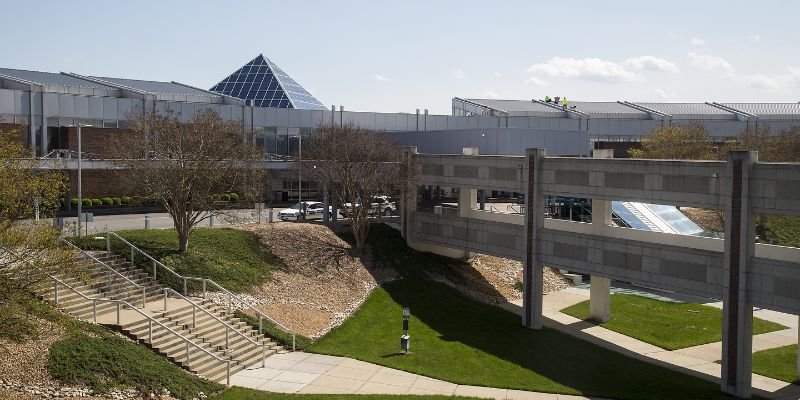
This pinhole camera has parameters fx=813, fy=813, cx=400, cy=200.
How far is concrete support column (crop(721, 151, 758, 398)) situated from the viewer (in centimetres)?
2828

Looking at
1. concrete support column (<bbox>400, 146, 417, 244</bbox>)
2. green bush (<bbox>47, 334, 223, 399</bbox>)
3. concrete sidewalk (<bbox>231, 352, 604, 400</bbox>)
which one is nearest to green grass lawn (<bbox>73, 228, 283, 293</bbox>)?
concrete sidewalk (<bbox>231, 352, 604, 400</bbox>)

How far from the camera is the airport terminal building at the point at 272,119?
2030 inches

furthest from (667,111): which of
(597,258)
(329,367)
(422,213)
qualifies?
(329,367)

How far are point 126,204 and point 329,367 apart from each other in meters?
30.0

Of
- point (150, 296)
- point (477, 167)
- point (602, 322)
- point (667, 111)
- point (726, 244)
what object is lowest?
point (602, 322)

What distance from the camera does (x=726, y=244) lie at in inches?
1131

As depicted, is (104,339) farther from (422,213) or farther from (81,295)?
(422,213)

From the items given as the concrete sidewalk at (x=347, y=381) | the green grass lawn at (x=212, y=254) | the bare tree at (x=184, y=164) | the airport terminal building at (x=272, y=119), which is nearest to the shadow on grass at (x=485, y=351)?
the concrete sidewalk at (x=347, y=381)

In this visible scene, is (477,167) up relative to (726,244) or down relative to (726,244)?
up

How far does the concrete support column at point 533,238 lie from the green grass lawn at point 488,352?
960 millimetres

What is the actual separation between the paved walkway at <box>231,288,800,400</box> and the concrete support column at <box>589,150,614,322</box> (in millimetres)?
2364

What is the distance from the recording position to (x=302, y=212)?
49906mm

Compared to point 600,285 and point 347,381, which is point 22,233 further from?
point 600,285

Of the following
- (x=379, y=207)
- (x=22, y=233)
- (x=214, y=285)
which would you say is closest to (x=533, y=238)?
(x=379, y=207)
